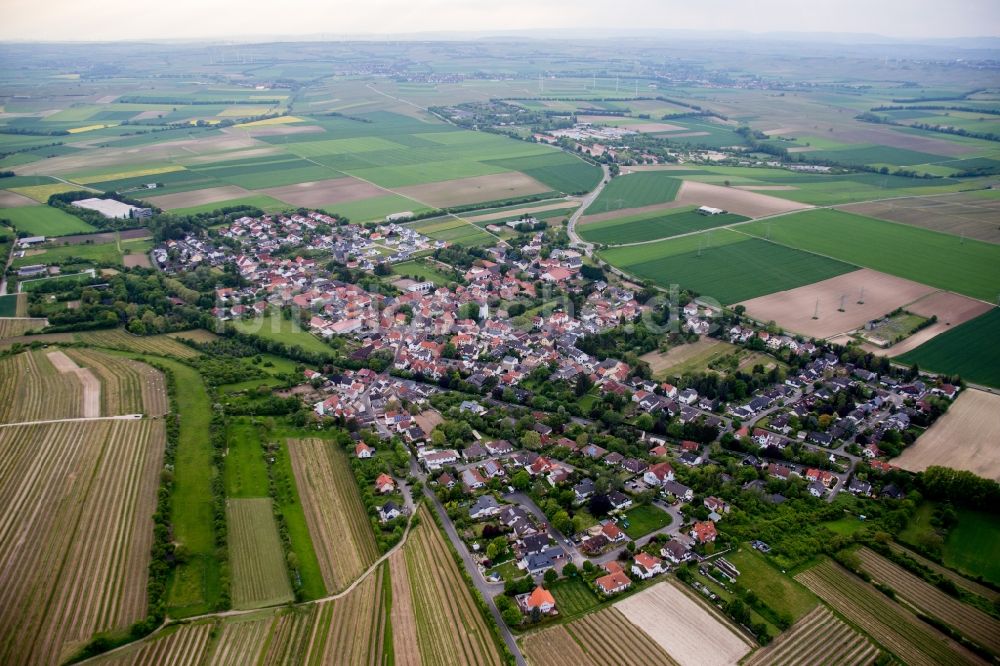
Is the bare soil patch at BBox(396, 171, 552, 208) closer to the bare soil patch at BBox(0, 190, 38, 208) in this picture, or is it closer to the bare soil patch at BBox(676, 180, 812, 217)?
the bare soil patch at BBox(676, 180, 812, 217)

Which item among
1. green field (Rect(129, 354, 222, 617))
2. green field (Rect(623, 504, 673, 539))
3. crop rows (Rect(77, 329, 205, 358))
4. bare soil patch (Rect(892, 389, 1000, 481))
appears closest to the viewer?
green field (Rect(129, 354, 222, 617))

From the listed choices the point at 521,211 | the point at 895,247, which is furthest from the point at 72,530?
the point at 895,247

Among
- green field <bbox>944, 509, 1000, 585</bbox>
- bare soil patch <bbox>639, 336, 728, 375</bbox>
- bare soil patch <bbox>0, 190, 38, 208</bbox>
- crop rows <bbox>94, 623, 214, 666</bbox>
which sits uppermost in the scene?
bare soil patch <bbox>0, 190, 38, 208</bbox>

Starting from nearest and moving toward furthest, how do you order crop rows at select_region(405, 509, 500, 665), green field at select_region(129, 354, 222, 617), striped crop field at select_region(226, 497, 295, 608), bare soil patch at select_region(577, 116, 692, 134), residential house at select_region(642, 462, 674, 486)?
crop rows at select_region(405, 509, 500, 665)
green field at select_region(129, 354, 222, 617)
striped crop field at select_region(226, 497, 295, 608)
residential house at select_region(642, 462, 674, 486)
bare soil patch at select_region(577, 116, 692, 134)

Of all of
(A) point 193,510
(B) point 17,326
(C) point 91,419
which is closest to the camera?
(A) point 193,510

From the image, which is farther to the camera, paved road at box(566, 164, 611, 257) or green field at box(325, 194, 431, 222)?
green field at box(325, 194, 431, 222)

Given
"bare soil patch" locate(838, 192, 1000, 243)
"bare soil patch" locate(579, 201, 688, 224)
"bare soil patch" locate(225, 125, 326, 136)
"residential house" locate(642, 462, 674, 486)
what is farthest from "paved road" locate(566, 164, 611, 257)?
"bare soil patch" locate(225, 125, 326, 136)

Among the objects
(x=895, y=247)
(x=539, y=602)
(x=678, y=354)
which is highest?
(x=895, y=247)

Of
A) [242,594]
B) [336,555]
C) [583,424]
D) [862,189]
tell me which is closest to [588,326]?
[583,424]

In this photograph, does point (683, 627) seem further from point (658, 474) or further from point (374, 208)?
point (374, 208)
